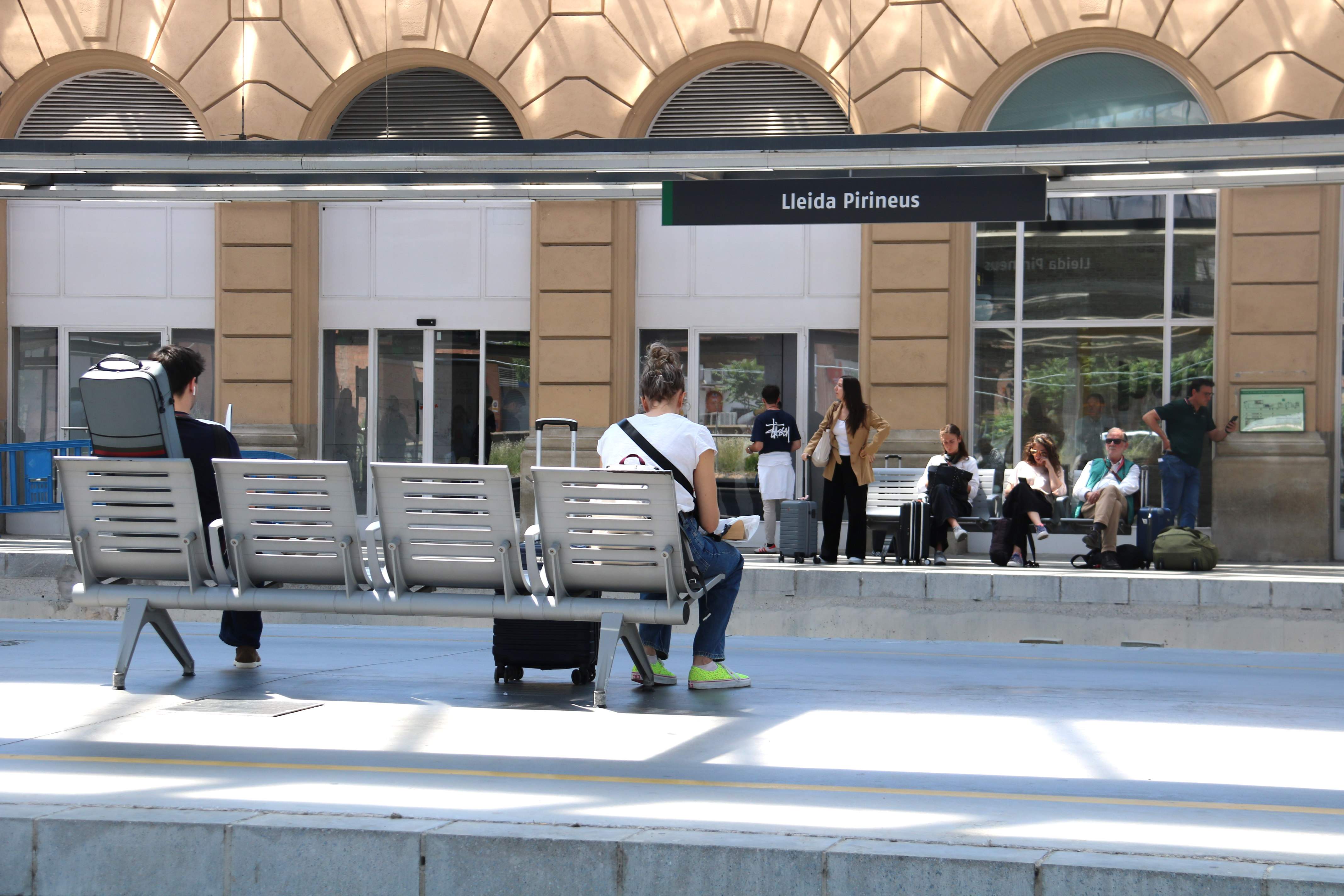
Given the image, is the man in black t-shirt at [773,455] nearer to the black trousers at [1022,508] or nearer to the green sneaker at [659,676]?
the black trousers at [1022,508]

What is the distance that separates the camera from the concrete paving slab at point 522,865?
12.8 ft

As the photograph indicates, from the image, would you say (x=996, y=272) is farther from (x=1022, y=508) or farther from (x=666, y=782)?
(x=666, y=782)

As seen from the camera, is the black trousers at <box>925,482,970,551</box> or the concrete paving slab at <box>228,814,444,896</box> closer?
the concrete paving slab at <box>228,814,444,896</box>

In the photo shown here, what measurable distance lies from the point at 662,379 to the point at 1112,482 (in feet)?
27.6

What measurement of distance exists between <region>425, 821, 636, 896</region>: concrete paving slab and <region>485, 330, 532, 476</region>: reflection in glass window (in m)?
14.1

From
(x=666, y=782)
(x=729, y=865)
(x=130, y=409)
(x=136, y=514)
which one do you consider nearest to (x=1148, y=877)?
(x=729, y=865)

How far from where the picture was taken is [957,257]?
1698 centimetres

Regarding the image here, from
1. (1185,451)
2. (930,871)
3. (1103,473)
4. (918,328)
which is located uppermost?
(918,328)

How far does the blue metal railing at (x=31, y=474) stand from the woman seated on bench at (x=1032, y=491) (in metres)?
9.11

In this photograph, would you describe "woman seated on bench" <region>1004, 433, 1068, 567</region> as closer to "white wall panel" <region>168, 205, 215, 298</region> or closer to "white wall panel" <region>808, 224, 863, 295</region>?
"white wall panel" <region>808, 224, 863, 295</region>

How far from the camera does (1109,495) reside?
13758 mm

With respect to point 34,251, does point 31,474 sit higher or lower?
lower

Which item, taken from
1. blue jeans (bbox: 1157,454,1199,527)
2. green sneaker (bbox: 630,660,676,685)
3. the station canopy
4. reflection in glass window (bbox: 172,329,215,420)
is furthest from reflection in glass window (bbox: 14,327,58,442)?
green sneaker (bbox: 630,660,676,685)

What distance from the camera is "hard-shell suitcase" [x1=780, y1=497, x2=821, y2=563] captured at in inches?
540
